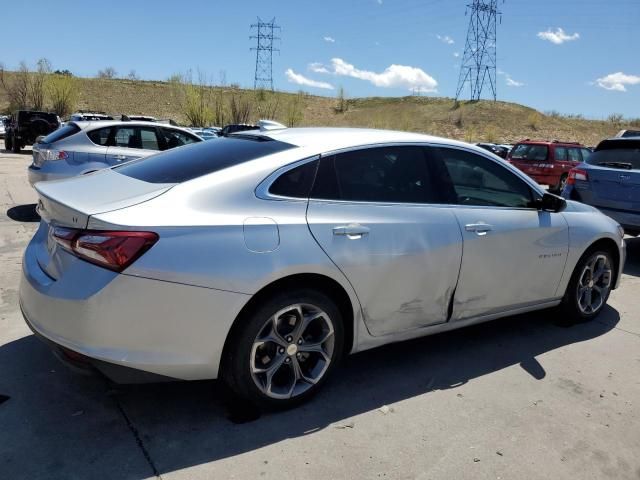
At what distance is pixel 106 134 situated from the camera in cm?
866

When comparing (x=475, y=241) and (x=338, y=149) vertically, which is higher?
(x=338, y=149)

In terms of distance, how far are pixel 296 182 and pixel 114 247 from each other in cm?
107

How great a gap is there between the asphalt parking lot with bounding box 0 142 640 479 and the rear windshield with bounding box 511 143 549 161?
13395 mm

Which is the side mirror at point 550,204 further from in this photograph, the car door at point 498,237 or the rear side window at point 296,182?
the rear side window at point 296,182

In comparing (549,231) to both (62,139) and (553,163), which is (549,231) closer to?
(62,139)

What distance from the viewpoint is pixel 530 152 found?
1677 centimetres

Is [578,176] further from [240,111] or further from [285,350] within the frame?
[240,111]

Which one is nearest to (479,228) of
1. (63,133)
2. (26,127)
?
(63,133)

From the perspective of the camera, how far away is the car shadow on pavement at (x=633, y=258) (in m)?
7.02

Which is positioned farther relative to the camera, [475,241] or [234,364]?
[475,241]

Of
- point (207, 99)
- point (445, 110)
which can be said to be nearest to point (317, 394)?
point (207, 99)

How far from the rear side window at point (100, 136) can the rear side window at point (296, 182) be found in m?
6.43

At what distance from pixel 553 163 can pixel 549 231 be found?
43.0 feet

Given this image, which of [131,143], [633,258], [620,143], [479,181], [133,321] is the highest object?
[620,143]
